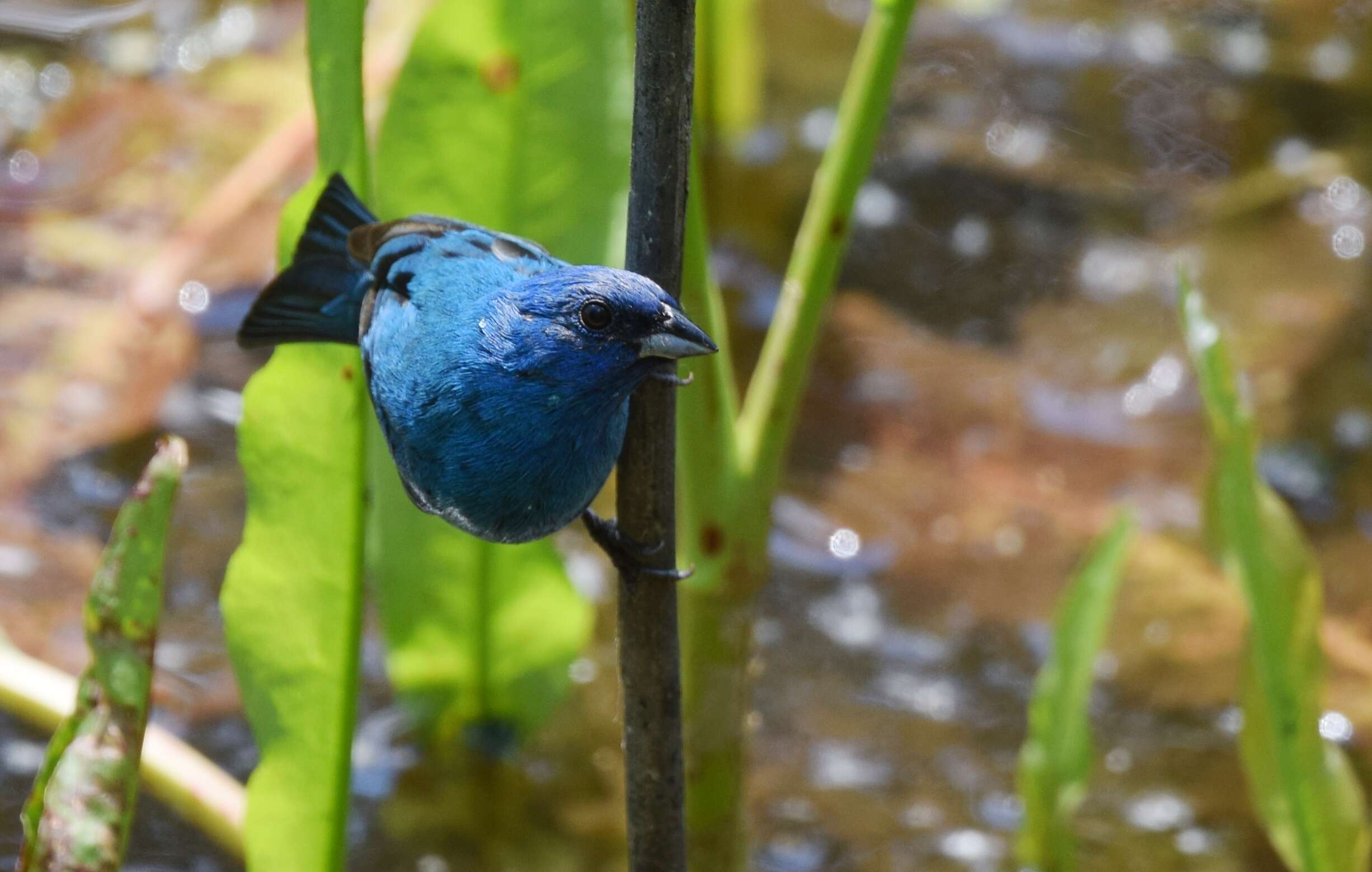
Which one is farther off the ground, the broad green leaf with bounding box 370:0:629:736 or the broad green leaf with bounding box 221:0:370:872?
the broad green leaf with bounding box 370:0:629:736

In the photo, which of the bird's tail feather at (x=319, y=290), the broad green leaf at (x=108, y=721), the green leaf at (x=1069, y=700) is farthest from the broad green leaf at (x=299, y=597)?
the green leaf at (x=1069, y=700)

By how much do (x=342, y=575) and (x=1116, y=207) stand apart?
2.91 metres

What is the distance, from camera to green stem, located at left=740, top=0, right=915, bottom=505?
6.31ft

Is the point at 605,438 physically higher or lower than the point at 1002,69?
lower

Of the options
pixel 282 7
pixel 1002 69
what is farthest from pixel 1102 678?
pixel 282 7

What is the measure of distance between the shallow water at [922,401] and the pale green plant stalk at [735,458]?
55 centimetres

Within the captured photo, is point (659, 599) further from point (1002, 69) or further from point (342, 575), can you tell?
point (1002, 69)

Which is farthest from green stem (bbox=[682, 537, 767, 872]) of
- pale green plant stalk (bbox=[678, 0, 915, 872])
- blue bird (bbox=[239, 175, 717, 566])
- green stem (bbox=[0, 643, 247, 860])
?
green stem (bbox=[0, 643, 247, 860])

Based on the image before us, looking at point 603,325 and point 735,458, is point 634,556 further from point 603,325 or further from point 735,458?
point 735,458

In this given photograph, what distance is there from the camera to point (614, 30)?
7.32ft

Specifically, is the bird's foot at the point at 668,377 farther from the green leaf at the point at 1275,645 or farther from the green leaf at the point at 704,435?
the green leaf at the point at 1275,645

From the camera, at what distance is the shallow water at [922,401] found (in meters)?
2.76

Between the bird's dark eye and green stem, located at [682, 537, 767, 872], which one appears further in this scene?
green stem, located at [682, 537, 767, 872]

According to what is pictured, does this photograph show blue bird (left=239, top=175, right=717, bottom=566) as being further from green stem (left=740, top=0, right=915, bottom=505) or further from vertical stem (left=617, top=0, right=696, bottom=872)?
green stem (left=740, top=0, right=915, bottom=505)
